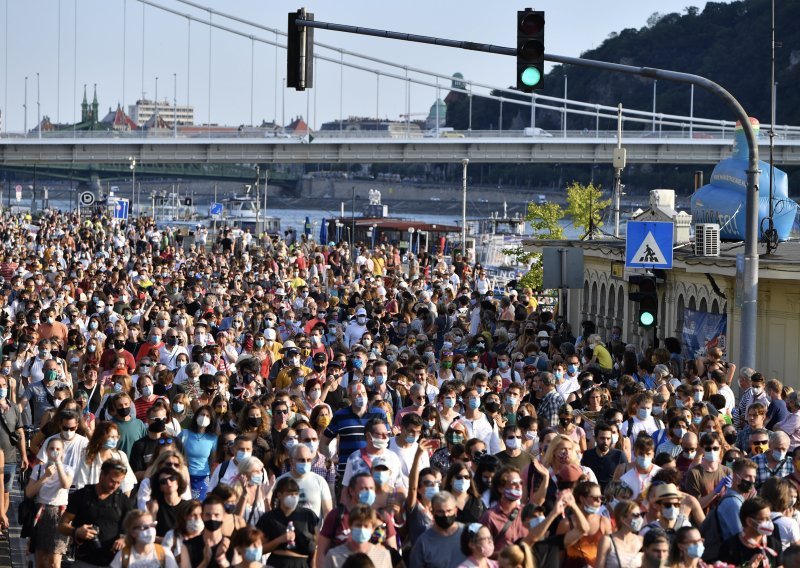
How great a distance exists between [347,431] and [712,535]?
11.6 ft

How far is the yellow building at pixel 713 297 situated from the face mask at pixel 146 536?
28.9 ft

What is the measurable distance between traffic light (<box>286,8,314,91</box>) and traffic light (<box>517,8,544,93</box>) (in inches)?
87.0

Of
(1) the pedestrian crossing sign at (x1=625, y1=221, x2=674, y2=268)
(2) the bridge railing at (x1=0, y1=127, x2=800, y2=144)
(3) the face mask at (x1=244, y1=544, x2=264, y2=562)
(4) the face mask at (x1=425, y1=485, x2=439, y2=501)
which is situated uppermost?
(2) the bridge railing at (x1=0, y1=127, x2=800, y2=144)

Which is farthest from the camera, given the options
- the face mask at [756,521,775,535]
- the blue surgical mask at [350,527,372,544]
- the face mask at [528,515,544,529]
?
the face mask at [528,515,544,529]

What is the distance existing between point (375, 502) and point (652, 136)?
312 feet

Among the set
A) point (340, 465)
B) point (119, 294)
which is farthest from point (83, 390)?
point (119, 294)

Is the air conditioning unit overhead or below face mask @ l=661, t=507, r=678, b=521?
overhead

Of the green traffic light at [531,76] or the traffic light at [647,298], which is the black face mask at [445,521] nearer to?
the green traffic light at [531,76]

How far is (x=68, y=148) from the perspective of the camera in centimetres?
9062

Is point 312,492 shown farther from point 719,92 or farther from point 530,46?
point 719,92

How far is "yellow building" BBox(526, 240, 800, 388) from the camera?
19.2 meters

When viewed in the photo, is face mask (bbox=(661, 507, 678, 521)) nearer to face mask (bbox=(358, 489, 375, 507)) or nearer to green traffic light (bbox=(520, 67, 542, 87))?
face mask (bbox=(358, 489, 375, 507))

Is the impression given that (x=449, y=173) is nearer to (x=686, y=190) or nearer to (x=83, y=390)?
(x=686, y=190)

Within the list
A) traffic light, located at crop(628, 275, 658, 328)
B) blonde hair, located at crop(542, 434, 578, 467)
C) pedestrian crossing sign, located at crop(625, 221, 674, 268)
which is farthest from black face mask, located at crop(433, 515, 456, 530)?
pedestrian crossing sign, located at crop(625, 221, 674, 268)
